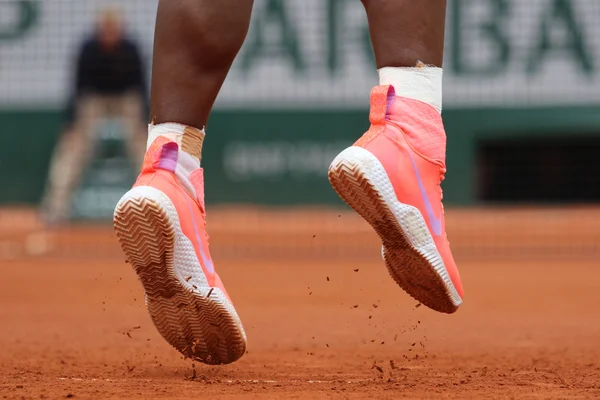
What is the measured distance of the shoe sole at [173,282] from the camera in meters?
2.15

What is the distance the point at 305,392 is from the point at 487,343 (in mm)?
1309

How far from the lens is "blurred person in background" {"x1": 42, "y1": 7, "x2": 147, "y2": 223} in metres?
10.2

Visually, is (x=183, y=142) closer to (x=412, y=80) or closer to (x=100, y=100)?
(x=412, y=80)

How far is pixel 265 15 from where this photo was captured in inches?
390

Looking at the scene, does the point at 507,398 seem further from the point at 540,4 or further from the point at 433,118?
the point at 540,4

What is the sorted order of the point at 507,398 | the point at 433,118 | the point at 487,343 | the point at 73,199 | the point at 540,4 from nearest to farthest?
the point at 507,398 < the point at 433,118 < the point at 487,343 < the point at 540,4 < the point at 73,199

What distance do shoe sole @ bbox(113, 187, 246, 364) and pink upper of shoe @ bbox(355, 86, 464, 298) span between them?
443 mm

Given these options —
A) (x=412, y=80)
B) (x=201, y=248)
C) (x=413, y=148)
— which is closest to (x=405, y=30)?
(x=412, y=80)

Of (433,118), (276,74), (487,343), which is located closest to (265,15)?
(276,74)

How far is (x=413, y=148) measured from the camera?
2.25 metres

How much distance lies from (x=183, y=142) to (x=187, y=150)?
2cm

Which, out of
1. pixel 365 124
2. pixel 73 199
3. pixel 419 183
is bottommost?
pixel 73 199

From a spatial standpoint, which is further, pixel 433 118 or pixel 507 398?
pixel 433 118

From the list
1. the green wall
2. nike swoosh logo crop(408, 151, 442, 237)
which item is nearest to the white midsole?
nike swoosh logo crop(408, 151, 442, 237)
